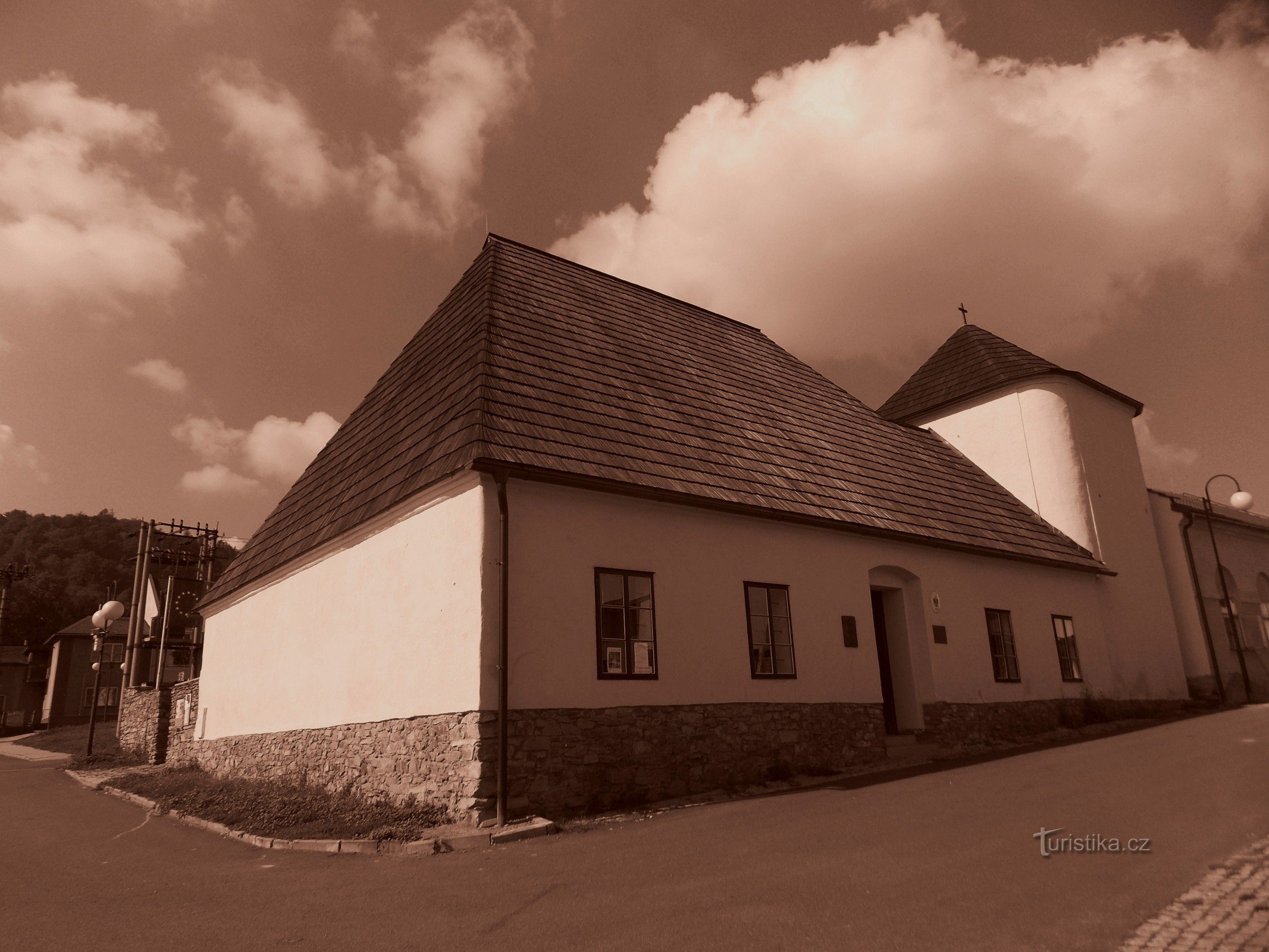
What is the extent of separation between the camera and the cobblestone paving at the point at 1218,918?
4430 millimetres

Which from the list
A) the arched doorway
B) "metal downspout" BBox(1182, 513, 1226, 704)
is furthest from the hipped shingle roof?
"metal downspout" BBox(1182, 513, 1226, 704)

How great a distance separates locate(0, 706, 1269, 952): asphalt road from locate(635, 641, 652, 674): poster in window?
1.87m

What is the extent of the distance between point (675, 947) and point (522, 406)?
7406mm

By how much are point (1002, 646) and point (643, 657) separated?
9116mm

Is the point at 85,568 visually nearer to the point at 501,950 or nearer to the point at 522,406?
the point at 522,406

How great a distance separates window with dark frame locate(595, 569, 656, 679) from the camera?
10.3m

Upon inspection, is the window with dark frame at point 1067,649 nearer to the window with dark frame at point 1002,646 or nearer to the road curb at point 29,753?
the window with dark frame at point 1002,646

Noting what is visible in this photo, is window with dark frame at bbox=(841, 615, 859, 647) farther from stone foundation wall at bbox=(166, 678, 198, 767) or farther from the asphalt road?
stone foundation wall at bbox=(166, 678, 198, 767)

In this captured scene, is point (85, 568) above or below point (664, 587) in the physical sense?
above

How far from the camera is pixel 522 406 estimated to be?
36.2ft

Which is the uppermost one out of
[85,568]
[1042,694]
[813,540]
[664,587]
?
[85,568]

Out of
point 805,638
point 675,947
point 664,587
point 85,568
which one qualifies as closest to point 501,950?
point 675,947

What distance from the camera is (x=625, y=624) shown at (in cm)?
1059

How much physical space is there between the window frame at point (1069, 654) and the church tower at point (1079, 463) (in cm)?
170
